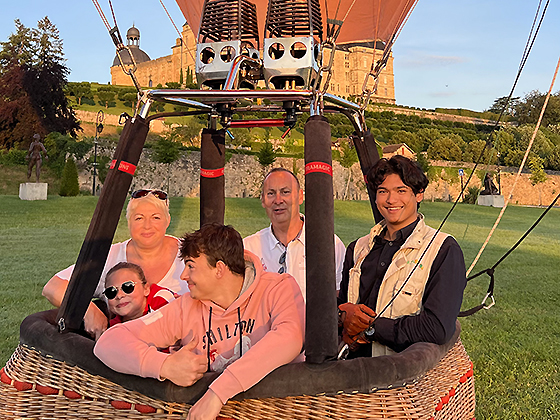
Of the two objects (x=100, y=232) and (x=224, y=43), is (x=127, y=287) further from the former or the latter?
(x=224, y=43)

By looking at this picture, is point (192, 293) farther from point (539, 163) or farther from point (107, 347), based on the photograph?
point (539, 163)

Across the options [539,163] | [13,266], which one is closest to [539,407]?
[13,266]

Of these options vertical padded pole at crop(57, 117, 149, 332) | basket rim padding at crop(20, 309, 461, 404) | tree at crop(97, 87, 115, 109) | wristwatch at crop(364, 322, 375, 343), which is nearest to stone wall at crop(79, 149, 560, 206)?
tree at crop(97, 87, 115, 109)

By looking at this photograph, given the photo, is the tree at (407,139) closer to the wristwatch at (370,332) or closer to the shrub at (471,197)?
the shrub at (471,197)

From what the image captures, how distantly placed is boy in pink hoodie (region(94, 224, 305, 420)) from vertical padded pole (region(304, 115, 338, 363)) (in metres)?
0.08

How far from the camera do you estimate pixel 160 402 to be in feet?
5.00

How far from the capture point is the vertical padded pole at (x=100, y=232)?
1.77 m

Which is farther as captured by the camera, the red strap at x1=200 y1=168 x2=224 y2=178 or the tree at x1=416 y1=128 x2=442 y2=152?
the tree at x1=416 y1=128 x2=442 y2=152

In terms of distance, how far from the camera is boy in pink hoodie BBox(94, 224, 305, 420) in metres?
1.47

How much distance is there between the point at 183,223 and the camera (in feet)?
41.9

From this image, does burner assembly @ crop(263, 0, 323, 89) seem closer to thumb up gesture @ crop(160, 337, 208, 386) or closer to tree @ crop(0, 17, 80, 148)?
thumb up gesture @ crop(160, 337, 208, 386)

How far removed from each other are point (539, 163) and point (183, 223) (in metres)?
29.7

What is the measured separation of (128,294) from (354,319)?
0.88 m

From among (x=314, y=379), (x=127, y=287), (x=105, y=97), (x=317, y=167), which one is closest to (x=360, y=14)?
(x=317, y=167)
